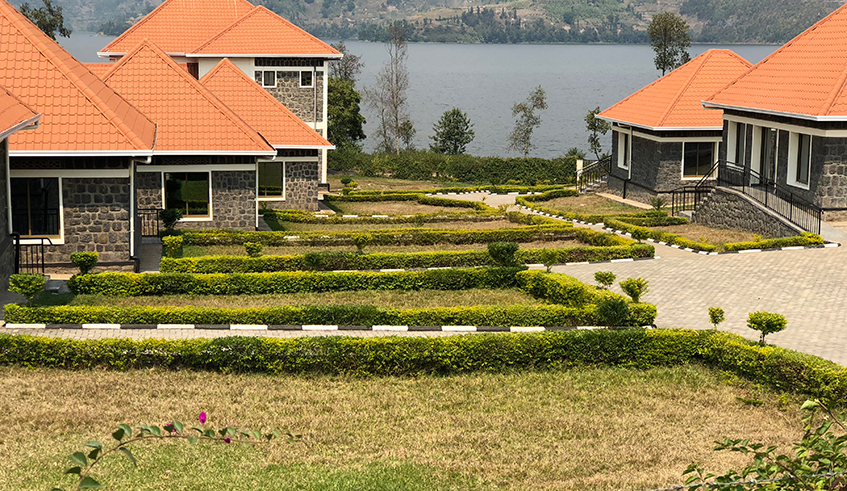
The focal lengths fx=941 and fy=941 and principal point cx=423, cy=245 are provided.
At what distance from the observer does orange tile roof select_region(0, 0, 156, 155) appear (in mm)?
21211

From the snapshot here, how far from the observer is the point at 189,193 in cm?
2883

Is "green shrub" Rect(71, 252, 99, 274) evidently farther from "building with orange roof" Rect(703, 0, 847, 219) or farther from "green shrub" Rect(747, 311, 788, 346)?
"building with orange roof" Rect(703, 0, 847, 219)

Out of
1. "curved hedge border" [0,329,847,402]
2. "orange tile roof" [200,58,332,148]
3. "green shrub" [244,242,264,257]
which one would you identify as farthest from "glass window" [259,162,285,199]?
"curved hedge border" [0,329,847,402]

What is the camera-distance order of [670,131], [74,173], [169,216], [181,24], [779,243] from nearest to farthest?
[74,173], [779,243], [169,216], [670,131], [181,24]

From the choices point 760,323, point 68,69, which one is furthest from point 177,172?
point 760,323

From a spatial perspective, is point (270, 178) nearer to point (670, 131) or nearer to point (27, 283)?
point (670, 131)

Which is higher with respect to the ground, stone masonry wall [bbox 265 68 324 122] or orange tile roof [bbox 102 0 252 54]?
orange tile roof [bbox 102 0 252 54]

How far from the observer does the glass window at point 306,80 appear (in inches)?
1642

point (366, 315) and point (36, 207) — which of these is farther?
point (36, 207)

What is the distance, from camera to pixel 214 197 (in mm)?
28812

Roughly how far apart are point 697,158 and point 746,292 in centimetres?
1771

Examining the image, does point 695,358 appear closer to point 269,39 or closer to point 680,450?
point 680,450

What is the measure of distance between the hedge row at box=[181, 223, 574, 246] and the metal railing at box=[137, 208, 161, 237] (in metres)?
1.44

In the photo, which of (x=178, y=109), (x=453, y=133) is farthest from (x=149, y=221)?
(x=453, y=133)
